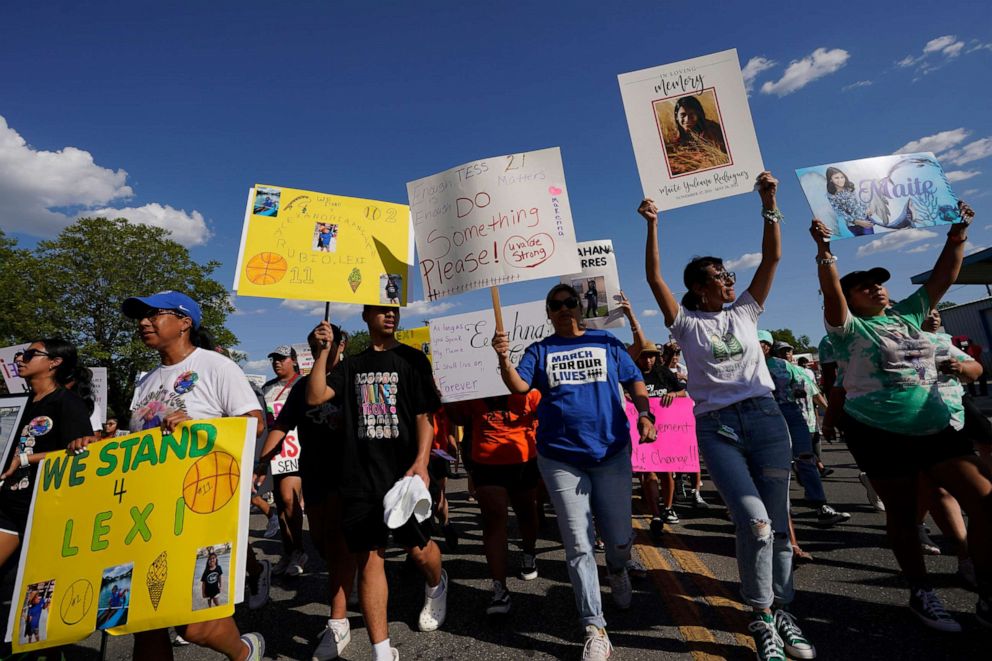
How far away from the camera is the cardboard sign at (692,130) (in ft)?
11.3

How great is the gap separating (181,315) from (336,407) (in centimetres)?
107

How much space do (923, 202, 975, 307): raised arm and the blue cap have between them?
452 centimetres

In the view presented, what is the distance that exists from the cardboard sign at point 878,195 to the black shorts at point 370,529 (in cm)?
328

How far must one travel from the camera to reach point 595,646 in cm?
263

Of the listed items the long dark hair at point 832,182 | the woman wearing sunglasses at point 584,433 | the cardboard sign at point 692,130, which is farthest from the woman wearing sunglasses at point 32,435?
the long dark hair at point 832,182

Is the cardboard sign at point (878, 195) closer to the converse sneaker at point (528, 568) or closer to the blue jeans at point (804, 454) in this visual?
the blue jeans at point (804, 454)

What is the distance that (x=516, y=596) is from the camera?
376 cm

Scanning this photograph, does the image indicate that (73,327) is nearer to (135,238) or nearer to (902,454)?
(135,238)

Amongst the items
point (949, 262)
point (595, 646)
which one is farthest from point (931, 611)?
point (949, 262)

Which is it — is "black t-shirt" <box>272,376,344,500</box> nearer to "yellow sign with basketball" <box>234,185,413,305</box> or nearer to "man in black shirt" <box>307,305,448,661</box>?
"man in black shirt" <box>307,305,448,661</box>

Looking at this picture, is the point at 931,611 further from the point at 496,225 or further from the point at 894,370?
the point at 496,225

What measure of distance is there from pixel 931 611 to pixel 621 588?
1677mm

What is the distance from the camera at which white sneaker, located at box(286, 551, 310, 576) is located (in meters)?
4.79

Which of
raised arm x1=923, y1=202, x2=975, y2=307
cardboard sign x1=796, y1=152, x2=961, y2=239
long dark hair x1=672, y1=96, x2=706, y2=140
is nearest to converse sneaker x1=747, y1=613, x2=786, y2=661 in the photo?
raised arm x1=923, y1=202, x2=975, y2=307
